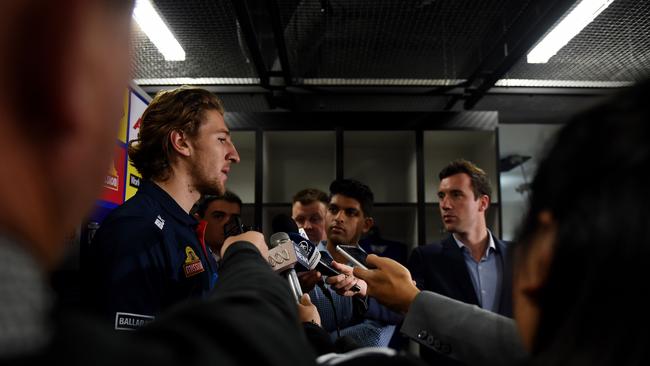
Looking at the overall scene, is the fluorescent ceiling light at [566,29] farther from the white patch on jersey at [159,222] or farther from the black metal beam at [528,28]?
the white patch on jersey at [159,222]

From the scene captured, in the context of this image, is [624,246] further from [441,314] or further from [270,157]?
[270,157]

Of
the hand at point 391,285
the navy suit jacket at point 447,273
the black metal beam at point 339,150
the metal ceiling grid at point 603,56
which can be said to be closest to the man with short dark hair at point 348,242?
the navy suit jacket at point 447,273

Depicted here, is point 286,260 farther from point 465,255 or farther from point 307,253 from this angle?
point 465,255

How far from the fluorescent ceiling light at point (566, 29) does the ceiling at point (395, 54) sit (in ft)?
0.32

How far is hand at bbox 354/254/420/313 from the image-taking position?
41.4 inches

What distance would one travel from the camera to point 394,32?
2.92 meters

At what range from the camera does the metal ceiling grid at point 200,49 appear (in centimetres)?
266

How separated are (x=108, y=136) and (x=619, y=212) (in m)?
0.41

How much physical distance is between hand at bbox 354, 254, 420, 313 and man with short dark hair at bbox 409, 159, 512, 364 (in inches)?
46.2

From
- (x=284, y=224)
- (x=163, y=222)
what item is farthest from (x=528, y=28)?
(x=163, y=222)

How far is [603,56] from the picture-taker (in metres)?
3.03

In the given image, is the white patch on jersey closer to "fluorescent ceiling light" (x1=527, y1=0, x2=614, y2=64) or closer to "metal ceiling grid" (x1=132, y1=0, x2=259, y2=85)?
"metal ceiling grid" (x1=132, y1=0, x2=259, y2=85)

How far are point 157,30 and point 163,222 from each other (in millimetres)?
1840

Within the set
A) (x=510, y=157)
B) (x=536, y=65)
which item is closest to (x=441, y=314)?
(x=536, y=65)
